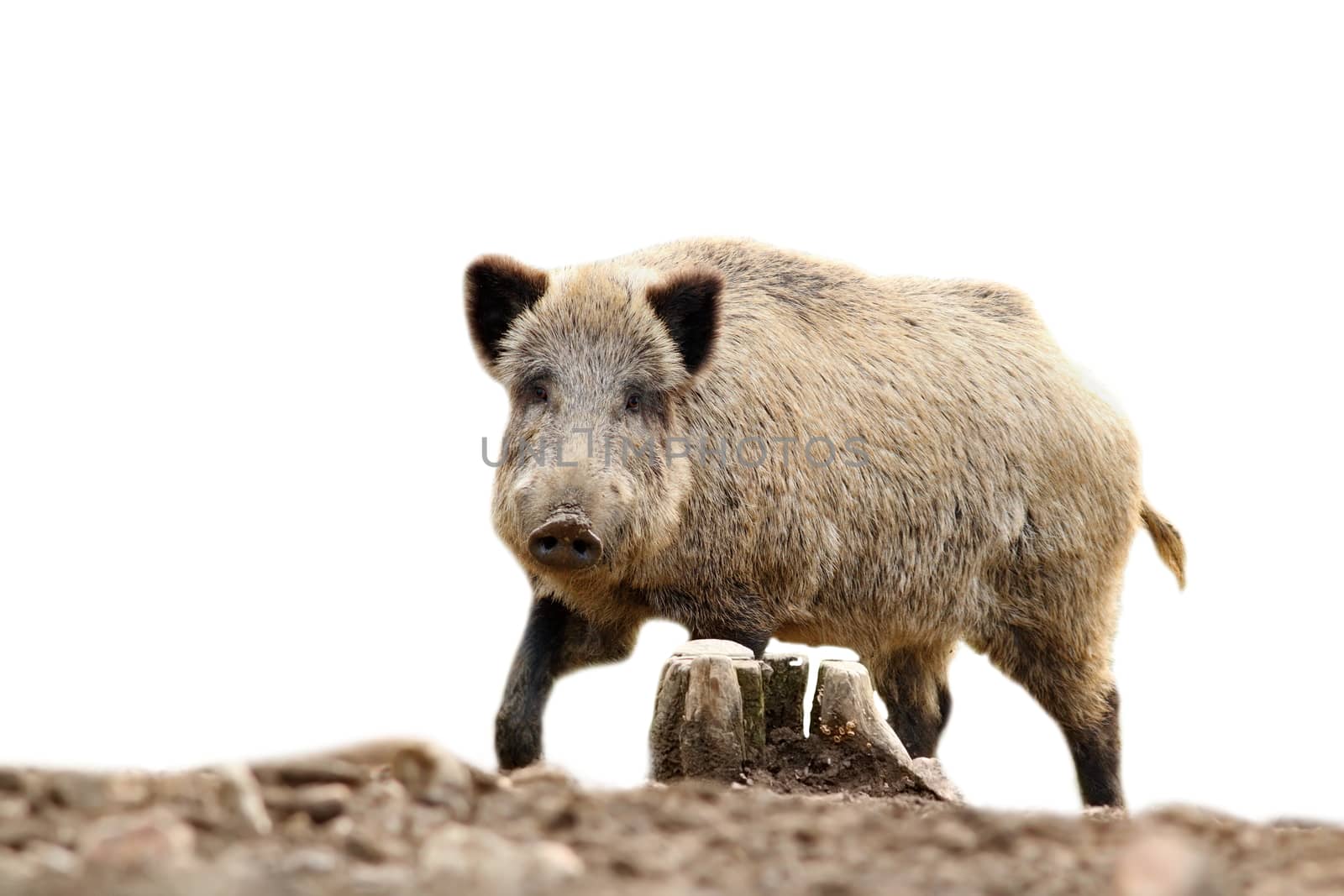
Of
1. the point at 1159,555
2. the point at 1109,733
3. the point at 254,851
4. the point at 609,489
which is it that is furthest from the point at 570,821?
the point at 1159,555

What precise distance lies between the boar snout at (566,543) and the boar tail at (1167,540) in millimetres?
4930

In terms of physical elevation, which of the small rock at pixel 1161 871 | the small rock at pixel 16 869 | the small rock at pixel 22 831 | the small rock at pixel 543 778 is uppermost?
the small rock at pixel 1161 871

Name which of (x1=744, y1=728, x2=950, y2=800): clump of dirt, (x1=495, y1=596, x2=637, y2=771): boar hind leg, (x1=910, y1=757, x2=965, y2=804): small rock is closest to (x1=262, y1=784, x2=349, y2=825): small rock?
(x1=744, y1=728, x2=950, y2=800): clump of dirt

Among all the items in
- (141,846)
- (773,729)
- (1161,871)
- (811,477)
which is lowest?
(773,729)

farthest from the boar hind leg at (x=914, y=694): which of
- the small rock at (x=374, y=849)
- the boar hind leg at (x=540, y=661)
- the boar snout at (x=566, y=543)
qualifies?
the small rock at (x=374, y=849)

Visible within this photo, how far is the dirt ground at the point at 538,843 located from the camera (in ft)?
A: 12.7

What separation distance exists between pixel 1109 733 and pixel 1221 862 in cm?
574

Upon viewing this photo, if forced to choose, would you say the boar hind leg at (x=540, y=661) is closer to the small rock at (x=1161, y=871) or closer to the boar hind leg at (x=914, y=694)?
the boar hind leg at (x=914, y=694)

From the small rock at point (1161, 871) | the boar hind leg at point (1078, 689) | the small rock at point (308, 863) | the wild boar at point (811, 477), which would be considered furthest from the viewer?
the boar hind leg at point (1078, 689)

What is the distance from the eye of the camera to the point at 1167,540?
37.0ft

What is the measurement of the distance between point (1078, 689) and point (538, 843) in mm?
6631

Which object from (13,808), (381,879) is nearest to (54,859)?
(13,808)

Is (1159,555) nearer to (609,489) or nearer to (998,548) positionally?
(998,548)

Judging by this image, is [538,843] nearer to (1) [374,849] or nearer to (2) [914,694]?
(1) [374,849]
